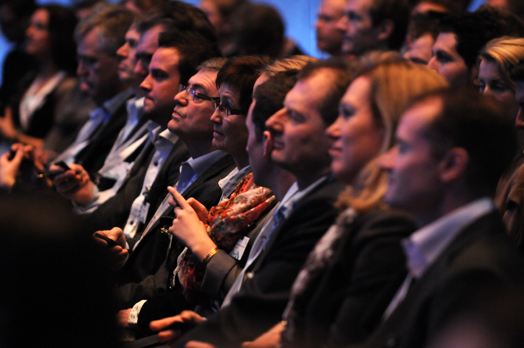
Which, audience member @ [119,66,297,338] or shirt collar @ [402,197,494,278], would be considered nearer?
shirt collar @ [402,197,494,278]

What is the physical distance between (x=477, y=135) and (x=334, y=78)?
577 millimetres

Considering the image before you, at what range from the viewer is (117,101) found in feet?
14.1

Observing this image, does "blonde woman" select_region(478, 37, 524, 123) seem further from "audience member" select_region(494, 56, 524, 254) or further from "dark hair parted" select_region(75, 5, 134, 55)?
"dark hair parted" select_region(75, 5, 134, 55)

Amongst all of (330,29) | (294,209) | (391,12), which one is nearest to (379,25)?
(391,12)

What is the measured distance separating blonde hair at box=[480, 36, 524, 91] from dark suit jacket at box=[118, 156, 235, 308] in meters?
1.11

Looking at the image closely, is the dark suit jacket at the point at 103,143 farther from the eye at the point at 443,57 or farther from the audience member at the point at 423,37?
the eye at the point at 443,57

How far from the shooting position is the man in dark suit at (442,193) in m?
1.26

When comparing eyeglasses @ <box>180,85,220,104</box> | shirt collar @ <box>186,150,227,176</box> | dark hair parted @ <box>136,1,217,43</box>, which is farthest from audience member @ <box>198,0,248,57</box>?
shirt collar @ <box>186,150,227,176</box>

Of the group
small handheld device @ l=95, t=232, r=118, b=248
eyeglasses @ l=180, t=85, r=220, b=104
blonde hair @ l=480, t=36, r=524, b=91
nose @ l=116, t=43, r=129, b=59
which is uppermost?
blonde hair @ l=480, t=36, r=524, b=91

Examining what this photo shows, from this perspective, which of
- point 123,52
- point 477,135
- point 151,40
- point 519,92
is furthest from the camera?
point 123,52

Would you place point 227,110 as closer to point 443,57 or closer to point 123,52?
point 443,57

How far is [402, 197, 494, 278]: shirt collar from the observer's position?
1.31 m

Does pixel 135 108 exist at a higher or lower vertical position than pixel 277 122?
lower

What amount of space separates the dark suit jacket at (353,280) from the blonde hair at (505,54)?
1.14 meters
